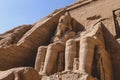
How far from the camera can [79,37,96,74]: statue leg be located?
8.00 meters

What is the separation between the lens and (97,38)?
932 cm

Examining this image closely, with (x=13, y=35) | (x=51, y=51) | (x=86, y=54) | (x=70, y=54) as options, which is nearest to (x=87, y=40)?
(x=86, y=54)

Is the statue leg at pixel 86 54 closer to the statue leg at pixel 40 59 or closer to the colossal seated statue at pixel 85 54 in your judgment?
the colossal seated statue at pixel 85 54

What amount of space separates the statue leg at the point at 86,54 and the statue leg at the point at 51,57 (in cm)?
129

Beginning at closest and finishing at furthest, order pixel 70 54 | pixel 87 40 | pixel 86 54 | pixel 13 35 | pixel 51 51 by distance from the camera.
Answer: pixel 86 54 < pixel 87 40 < pixel 70 54 < pixel 51 51 < pixel 13 35

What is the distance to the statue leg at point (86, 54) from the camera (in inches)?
315

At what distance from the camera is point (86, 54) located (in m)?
8.30

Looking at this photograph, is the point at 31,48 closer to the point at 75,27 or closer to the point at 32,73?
the point at 75,27

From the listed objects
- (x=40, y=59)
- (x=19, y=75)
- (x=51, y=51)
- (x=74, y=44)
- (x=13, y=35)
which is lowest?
(x=19, y=75)

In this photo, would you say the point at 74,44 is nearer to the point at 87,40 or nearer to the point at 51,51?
the point at 87,40

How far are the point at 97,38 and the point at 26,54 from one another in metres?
3.54

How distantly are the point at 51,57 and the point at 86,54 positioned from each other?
169 centimetres

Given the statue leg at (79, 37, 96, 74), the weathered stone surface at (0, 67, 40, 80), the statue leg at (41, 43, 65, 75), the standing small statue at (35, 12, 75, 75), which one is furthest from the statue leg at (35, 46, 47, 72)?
the weathered stone surface at (0, 67, 40, 80)

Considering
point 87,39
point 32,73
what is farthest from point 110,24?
point 32,73
